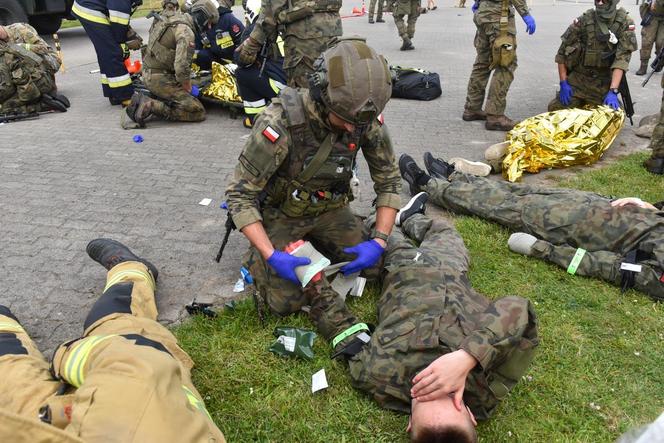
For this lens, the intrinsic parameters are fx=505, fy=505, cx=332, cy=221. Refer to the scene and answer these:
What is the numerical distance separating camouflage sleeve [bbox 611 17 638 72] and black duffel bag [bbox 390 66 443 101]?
8.43 ft

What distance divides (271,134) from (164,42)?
4.24 meters

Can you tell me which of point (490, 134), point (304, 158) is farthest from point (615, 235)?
point (490, 134)

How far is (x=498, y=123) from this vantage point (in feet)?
20.7

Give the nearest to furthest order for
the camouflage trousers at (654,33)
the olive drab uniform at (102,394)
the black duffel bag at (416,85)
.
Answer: the olive drab uniform at (102,394), the black duffel bag at (416,85), the camouflage trousers at (654,33)

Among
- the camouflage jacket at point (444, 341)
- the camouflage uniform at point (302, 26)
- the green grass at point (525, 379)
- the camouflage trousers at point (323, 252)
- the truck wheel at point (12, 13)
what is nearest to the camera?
the camouflage jacket at point (444, 341)

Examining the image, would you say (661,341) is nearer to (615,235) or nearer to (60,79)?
(615,235)

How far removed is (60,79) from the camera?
8.67 meters

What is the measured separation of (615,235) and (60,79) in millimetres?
8793

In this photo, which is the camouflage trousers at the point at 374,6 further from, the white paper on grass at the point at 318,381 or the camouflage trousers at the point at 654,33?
the white paper on grass at the point at 318,381

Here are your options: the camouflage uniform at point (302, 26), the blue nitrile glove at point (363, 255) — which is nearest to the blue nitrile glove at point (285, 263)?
the blue nitrile glove at point (363, 255)

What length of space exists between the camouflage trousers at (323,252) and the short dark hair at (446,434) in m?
0.89

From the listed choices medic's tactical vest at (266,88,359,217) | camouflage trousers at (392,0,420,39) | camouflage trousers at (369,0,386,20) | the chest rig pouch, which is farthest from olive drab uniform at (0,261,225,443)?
camouflage trousers at (369,0,386,20)

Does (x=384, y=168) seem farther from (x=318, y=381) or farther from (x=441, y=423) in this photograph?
(x=441, y=423)

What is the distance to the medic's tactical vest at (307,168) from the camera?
110 inches
